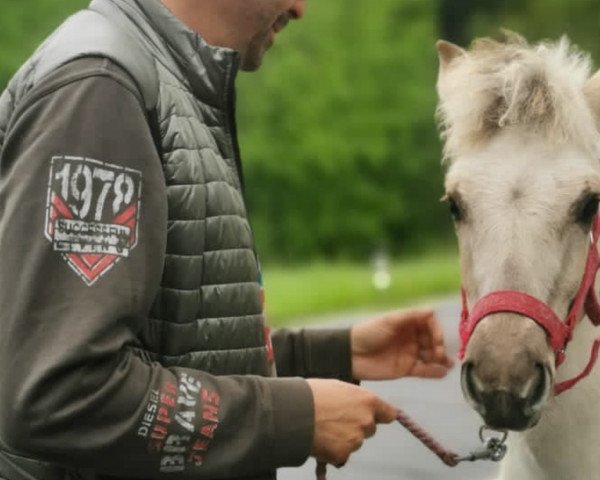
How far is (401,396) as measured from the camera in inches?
427

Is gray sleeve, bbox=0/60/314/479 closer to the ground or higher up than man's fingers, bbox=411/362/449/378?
higher up

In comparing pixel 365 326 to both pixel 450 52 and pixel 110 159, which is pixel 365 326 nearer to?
pixel 450 52

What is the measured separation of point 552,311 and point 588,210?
0.29 meters

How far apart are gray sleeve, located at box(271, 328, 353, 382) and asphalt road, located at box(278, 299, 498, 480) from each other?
3.56 meters

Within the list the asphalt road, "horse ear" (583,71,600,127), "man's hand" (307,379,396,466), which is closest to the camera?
"man's hand" (307,379,396,466)

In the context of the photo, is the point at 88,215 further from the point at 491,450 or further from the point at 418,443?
the point at 418,443

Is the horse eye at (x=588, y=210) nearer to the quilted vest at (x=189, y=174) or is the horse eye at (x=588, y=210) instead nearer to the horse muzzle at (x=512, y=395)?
the horse muzzle at (x=512, y=395)

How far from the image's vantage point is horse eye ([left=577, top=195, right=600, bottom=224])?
3.17 metres

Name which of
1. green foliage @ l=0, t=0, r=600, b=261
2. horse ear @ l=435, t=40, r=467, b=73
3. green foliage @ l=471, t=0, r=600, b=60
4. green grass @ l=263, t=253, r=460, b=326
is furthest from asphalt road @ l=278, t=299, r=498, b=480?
green foliage @ l=471, t=0, r=600, b=60

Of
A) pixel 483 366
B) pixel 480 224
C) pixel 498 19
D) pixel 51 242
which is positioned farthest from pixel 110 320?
pixel 498 19

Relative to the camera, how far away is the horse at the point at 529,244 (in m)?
2.95

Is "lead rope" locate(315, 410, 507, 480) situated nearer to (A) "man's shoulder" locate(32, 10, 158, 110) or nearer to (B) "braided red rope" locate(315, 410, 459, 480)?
(B) "braided red rope" locate(315, 410, 459, 480)

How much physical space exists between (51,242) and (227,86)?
576 millimetres

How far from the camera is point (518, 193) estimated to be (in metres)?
3.16
